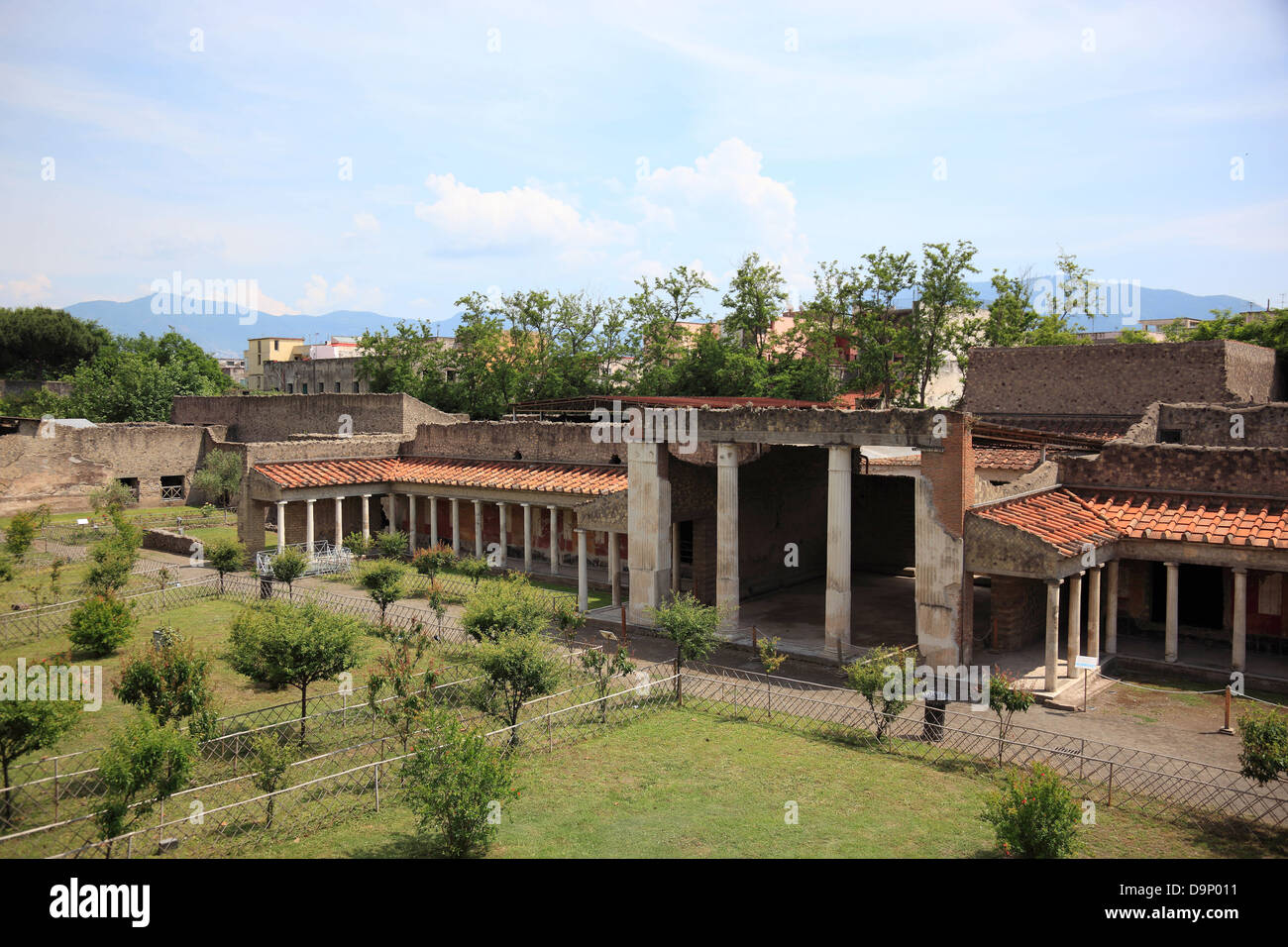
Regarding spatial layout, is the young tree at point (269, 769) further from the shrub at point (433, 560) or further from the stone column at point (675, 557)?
the shrub at point (433, 560)

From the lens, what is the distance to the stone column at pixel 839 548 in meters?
21.6

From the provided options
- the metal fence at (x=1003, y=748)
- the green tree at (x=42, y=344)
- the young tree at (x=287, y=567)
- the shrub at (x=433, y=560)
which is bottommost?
the metal fence at (x=1003, y=748)

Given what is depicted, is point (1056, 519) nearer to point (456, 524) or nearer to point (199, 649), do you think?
point (199, 649)

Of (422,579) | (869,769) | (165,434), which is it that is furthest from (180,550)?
(869,769)

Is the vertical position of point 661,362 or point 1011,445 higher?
point 661,362

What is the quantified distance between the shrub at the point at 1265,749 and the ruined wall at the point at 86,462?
48978mm

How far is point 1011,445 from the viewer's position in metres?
30.0

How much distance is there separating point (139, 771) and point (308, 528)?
959 inches

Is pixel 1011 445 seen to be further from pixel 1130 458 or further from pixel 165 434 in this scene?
pixel 165 434

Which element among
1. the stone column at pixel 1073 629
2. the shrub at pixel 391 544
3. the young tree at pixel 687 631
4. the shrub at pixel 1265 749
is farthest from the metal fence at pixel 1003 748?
the shrub at pixel 391 544

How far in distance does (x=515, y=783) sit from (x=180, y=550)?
26524mm

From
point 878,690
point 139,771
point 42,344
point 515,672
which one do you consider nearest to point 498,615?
point 515,672
